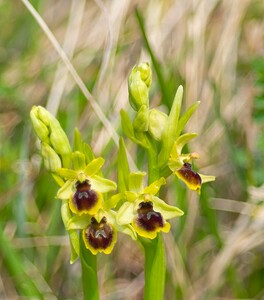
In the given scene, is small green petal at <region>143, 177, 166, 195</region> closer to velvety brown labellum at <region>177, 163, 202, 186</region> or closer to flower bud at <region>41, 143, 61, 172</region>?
velvety brown labellum at <region>177, 163, 202, 186</region>

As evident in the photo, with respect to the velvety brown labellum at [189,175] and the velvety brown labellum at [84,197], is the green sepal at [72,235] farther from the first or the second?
the velvety brown labellum at [189,175]

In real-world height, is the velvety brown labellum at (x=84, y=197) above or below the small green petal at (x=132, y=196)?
above

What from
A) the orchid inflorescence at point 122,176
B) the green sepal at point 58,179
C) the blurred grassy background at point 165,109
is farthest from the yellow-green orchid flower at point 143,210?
the blurred grassy background at point 165,109

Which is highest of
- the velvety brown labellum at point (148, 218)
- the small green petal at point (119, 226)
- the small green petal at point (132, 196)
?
the small green petal at point (132, 196)

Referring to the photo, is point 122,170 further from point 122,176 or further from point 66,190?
point 66,190

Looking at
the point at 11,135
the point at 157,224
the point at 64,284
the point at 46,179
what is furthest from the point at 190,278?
the point at 157,224

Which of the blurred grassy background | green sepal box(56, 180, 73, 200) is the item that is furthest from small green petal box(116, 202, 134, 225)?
the blurred grassy background

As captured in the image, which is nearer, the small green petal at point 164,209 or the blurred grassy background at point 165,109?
the small green petal at point 164,209
